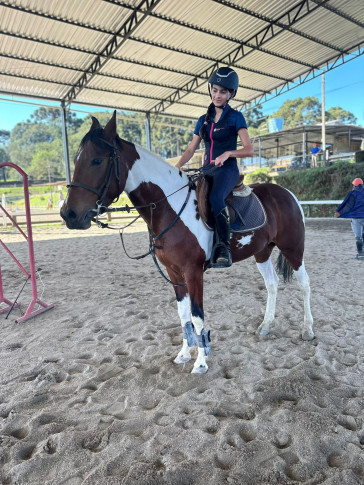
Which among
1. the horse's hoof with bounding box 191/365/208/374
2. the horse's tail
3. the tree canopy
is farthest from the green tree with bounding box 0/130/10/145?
the horse's hoof with bounding box 191/365/208/374

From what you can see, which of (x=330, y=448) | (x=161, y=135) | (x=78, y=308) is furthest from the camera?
(x=161, y=135)

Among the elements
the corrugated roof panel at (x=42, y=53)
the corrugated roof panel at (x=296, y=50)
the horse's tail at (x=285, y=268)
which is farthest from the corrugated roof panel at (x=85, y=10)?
the horse's tail at (x=285, y=268)

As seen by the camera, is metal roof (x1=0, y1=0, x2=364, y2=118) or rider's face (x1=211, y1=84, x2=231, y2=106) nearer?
rider's face (x1=211, y1=84, x2=231, y2=106)

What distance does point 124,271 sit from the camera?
21.8 ft

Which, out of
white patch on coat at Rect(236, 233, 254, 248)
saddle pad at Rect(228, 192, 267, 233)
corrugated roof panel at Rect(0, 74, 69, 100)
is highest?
corrugated roof panel at Rect(0, 74, 69, 100)

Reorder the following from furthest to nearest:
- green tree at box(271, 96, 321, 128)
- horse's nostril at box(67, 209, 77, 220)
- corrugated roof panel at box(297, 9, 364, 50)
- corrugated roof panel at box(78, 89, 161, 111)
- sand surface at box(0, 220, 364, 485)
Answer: green tree at box(271, 96, 321, 128) < corrugated roof panel at box(78, 89, 161, 111) < corrugated roof panel at box(297, 9, 364, 50) < horse's nostril at box(67, 209, 77, 220) < sand surface at box(0, 220, 364, 485)

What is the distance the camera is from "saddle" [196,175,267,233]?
105 inches

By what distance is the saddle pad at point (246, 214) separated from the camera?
290 centimetres

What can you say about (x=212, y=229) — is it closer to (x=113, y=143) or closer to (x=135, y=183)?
(x=135, y=183)

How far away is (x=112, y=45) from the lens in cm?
1046

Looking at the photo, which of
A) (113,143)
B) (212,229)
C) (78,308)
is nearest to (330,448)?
(212,229)

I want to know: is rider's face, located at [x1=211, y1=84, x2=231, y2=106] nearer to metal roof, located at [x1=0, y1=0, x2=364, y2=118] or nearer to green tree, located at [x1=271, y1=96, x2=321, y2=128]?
metal roof, located at [x1=0, y1=0, x2=364, y2=118]

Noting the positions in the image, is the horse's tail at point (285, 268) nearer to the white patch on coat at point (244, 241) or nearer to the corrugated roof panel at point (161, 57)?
the white patch on coat at point (244, 241)

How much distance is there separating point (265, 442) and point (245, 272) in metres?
4.49
